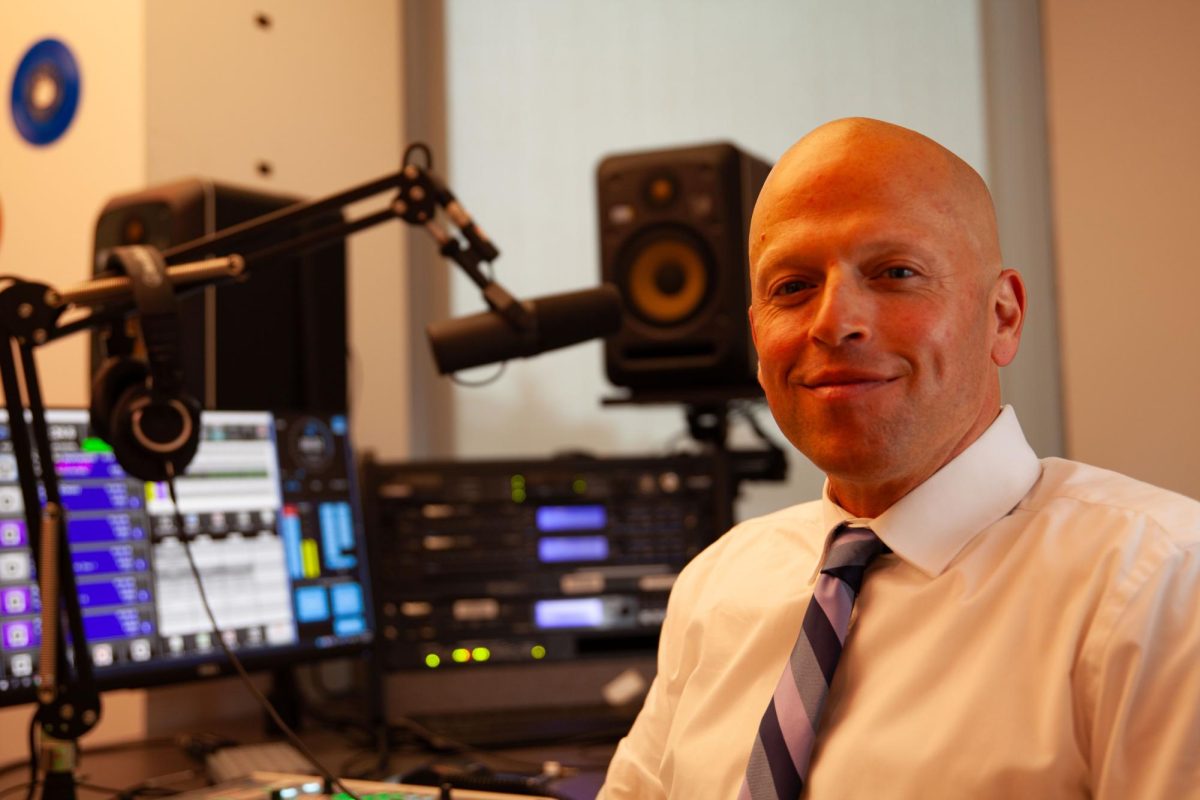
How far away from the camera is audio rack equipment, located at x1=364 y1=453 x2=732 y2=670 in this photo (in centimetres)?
196

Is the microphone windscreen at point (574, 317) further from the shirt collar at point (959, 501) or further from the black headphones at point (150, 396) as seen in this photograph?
the shirt collar at point (959, 501)

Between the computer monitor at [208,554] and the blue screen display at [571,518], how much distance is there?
0.31 metres

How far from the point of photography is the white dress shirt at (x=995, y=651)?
2.75 ft

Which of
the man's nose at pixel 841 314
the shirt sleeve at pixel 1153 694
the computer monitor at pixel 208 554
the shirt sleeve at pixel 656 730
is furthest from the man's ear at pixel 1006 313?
the computer monitor at pixel 208 554

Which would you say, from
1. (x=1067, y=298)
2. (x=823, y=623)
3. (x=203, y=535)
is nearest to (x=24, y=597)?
(x=203, y=535)

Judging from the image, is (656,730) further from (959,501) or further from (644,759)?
(959,501)

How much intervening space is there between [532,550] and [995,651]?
3.70 feet

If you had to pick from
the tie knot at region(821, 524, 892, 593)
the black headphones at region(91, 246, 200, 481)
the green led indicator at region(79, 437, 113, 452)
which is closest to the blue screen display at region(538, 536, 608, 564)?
the green led indicator at region(79, 437, 113, 452)

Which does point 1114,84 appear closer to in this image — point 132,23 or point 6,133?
point 132,23

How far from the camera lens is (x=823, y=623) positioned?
3.37 feet

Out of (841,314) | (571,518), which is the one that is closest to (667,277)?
(571,518)

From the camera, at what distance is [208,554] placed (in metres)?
1.82

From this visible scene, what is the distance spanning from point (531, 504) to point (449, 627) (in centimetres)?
24

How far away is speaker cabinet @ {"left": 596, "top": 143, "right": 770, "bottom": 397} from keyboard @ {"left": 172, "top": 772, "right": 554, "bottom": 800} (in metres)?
0.86
